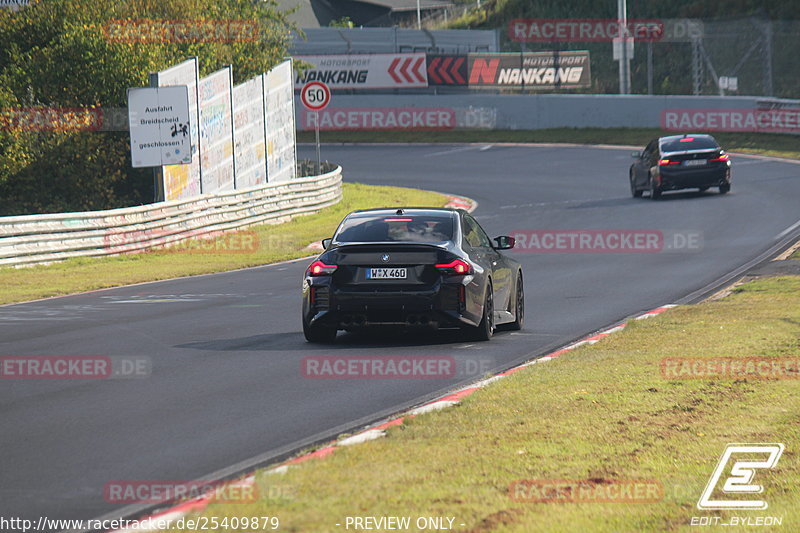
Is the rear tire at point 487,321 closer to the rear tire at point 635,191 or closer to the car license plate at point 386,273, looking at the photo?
the car license plate at point 386,273

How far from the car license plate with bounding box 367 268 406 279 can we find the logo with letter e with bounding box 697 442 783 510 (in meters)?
5.64

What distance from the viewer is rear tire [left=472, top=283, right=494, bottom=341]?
1313 centimetres

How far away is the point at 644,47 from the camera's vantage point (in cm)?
5847

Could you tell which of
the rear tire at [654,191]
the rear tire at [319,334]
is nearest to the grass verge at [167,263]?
the rear tire at [654,191]

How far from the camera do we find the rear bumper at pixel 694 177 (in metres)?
32.8

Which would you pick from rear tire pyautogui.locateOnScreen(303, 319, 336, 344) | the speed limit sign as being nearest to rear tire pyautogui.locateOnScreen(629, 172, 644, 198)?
the speed limit sign

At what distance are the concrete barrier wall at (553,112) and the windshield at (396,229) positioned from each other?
33.8 metres

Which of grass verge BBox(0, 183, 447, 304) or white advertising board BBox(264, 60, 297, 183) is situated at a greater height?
white advertising board BBox(264, 60, 297, 183)

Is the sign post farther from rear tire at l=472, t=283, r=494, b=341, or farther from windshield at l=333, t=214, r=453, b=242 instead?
rear tire at l=472, t=283, r=494, b=341

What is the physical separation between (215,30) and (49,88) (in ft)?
20.2

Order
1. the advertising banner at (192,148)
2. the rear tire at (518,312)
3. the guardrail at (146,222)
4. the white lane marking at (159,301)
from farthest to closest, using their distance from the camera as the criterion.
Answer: the advertising banner at (192,148) < the guardrail at (146,222) < the white lane marking at (159,301) < the rear tire at (518,312)

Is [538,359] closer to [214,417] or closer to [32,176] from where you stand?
[214,417]

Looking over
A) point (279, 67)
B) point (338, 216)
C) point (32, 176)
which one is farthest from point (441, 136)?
point (32, 176)

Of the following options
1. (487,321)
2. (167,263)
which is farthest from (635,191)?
(487,321)
